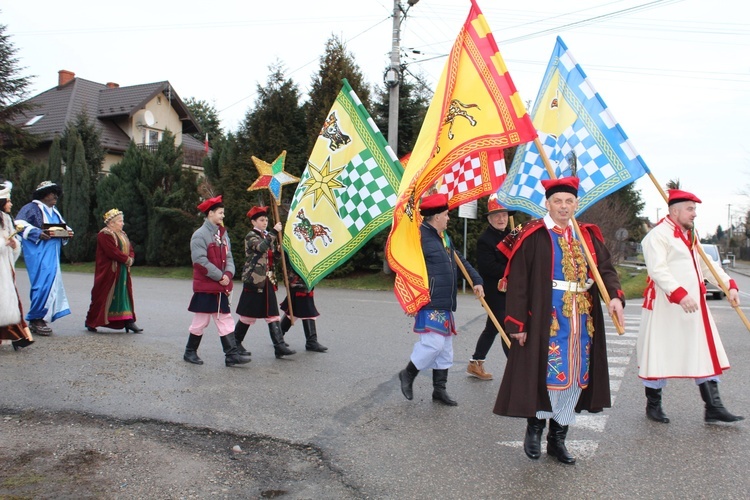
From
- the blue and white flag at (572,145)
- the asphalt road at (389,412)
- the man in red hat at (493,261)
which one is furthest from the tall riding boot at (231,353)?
the blue and white flag at (572,145)

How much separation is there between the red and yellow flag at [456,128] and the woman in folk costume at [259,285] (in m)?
2.31

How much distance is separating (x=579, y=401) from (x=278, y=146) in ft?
52.5

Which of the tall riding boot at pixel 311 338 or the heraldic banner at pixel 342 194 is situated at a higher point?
the heraldic banner at pixel 342 194

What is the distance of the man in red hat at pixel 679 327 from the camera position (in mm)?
4930

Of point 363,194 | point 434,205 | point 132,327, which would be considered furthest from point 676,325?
point 132,327

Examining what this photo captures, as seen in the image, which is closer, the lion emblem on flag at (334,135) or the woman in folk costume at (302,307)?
the lion emblem on flag at (334,135)

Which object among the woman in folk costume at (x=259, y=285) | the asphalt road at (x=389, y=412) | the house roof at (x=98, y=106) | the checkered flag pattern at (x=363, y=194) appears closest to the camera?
the asphalt road at (x=389, y=412)

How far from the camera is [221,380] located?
20.1ft

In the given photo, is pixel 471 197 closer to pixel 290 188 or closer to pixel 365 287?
pixel 365 287

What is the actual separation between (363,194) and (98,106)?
121 feet

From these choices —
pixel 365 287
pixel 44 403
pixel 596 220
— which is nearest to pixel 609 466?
pixel 44 403

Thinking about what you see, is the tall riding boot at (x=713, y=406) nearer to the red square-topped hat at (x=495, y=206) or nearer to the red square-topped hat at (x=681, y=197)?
the red square-topped hat at (x=681, y=197)

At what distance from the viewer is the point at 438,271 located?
18.0 feet

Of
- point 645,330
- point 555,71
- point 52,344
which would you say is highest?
point 555,71
